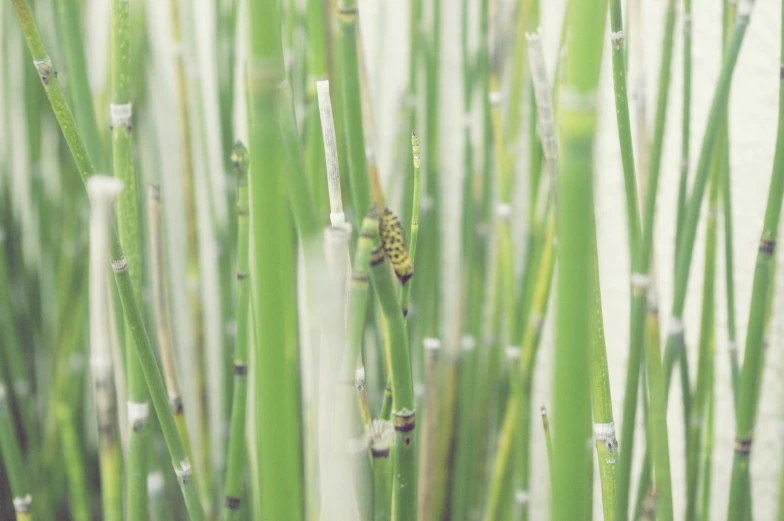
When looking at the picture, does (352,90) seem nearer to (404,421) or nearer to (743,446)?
(404,421)

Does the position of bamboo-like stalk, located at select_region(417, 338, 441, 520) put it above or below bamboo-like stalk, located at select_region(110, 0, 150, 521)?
below

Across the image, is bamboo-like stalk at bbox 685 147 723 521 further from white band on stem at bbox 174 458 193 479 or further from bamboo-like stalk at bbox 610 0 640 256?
white band on stem at bbox 174 458 193 479

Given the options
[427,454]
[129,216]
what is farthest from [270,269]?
[427,454]

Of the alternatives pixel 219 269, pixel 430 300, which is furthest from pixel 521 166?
pixel 219 269

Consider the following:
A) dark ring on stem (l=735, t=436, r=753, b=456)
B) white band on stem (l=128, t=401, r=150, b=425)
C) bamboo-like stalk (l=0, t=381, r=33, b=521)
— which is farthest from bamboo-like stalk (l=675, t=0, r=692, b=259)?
bamboo-like stalk (l=0, t=381, r=33, b=521)

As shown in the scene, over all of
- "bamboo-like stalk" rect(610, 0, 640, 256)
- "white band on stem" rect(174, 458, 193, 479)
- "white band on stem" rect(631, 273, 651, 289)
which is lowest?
"white band on stem" rect(174, 458, 193, 479)
